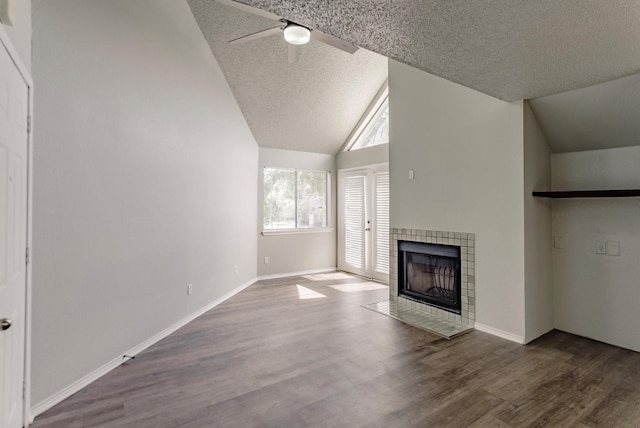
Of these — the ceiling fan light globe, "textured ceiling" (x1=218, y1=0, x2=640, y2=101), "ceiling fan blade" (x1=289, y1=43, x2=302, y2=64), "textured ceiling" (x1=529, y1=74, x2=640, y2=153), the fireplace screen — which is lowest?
the fireplace screen

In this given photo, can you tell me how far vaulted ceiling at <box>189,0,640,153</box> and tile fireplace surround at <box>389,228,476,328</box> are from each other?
1383 millimetres

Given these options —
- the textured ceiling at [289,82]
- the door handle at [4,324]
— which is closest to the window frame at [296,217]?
the textured ceiling at [289,82]

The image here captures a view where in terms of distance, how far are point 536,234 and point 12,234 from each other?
406 centimetres

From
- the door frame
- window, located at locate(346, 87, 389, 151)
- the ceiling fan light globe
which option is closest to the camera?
the door frame

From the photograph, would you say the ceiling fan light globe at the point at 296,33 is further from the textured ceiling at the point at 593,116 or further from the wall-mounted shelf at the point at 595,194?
the wall-mounted shelf at the point at 595,194

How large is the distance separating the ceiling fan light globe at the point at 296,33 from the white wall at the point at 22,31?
1726 millimetres

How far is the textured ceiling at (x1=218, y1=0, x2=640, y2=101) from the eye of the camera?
1510 mm

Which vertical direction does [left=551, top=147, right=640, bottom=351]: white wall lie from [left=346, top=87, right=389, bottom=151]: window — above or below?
below

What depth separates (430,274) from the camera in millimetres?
3949

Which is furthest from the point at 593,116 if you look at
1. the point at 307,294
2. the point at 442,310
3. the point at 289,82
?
the point at 307,294

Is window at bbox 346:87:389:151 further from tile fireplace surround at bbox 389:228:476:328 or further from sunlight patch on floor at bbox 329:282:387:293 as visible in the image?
sunlight patch on floor at bbox 329:282:387:293

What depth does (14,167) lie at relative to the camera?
163 centimetres

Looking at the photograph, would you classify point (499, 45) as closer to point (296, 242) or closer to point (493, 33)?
point (493, 33)

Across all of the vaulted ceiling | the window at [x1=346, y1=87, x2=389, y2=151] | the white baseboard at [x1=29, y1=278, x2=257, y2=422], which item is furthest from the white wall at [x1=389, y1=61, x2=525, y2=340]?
the white baseboard at [x1=29, y1=278, x2=257, y2=422]
